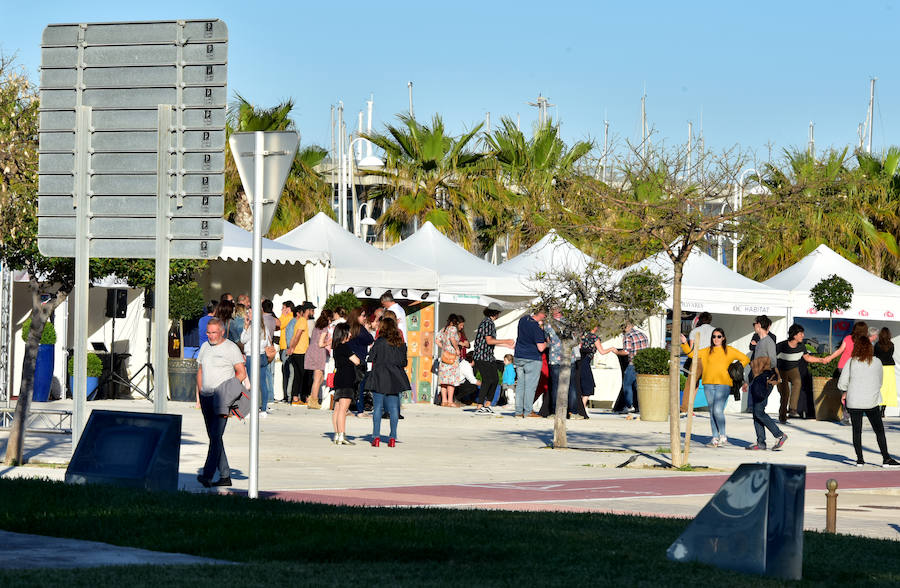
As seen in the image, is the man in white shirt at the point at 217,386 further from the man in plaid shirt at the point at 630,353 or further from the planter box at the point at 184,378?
the man in plaid shirt at the point at 630,353

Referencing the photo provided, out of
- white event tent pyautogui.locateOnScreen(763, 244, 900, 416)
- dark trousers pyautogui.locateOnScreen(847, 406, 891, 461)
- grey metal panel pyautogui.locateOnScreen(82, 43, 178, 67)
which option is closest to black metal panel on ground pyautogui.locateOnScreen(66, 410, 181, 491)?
grey metal panel pyautogui.locateOnScreen(82, 43, 178, 67)

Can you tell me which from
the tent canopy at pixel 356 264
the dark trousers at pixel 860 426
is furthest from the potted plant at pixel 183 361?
the dark trousers at pixel 860 426

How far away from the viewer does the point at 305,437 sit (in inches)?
771

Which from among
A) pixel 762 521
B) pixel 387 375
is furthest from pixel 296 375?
pixel 762 521

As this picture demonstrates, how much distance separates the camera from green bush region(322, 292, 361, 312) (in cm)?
2533

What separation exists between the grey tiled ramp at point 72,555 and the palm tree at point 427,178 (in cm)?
3080

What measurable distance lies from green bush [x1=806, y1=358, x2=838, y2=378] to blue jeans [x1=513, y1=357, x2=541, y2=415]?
16.3 feet

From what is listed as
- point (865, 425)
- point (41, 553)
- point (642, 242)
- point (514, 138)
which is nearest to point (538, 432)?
point (642, 242)

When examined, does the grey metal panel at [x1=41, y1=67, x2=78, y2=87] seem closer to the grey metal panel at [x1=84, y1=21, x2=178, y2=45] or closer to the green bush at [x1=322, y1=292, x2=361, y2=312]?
the grey metal panel at [x1=84, y1=21, x2=178, y2=45]

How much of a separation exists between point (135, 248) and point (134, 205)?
33cm

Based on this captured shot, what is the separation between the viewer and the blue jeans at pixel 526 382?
24.5 m

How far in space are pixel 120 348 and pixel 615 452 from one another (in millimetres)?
11356

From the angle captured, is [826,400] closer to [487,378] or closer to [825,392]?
[825,392]

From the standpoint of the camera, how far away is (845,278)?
30.4 meters
